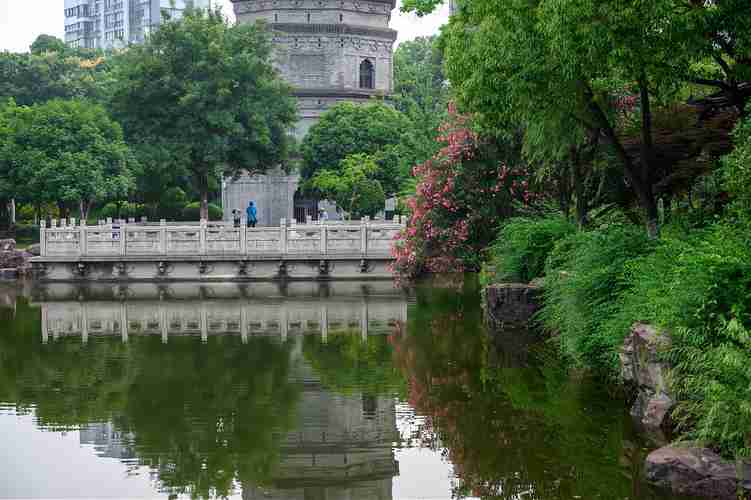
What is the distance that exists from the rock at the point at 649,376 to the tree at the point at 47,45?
70074mm

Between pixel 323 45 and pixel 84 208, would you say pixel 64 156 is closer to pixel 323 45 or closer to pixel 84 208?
pixel 84 208

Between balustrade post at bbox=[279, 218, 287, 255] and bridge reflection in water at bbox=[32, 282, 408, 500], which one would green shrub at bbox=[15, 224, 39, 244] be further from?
balustrade post at bbox=[279, 218, 287, 255]

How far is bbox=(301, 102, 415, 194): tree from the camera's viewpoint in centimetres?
5162

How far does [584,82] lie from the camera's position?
15.6m

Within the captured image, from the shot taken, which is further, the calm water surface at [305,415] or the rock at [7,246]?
the rock at [7,246]

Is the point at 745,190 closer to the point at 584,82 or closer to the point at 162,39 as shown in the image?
the point at 584,82

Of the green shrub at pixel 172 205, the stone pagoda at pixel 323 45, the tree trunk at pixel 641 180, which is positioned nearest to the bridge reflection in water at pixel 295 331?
the tree trunk at pixel 641 180

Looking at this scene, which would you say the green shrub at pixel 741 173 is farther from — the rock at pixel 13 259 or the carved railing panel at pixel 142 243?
the rock at pixel 13 259

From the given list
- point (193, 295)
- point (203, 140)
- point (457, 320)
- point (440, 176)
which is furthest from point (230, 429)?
point (203, 140)

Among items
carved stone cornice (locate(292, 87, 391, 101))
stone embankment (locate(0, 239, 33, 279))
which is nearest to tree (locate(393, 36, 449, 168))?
carved stone cornice (locate(292, 87, 391, 101))

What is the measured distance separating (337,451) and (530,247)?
9048 millimetres

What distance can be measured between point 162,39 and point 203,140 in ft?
13.8

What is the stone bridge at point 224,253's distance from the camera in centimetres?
3488

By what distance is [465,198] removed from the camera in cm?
2381
